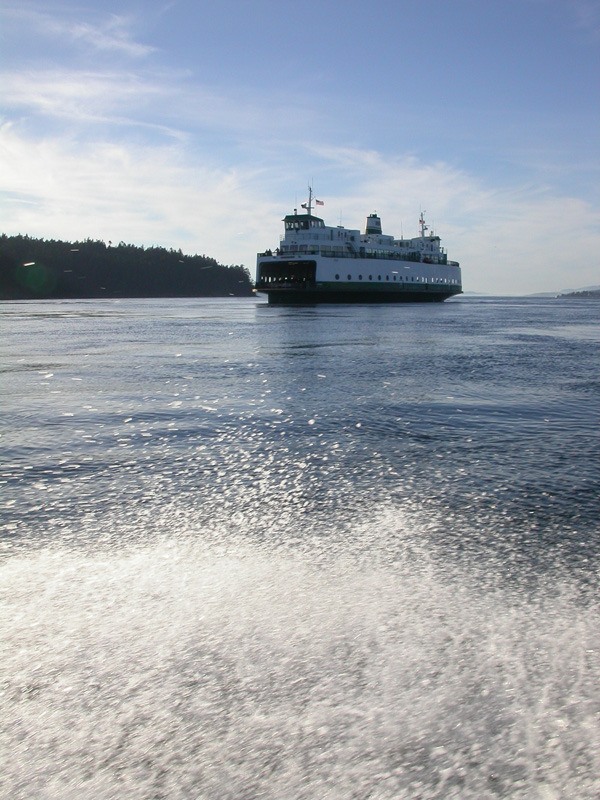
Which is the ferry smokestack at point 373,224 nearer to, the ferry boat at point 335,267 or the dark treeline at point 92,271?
the ferry boat at point 335,267

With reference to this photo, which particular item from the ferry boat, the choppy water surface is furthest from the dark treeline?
the choppy water surface

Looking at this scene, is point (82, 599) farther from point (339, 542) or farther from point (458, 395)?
point (458, 395)

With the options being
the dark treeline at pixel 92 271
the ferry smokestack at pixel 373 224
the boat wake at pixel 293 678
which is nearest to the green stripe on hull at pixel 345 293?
the ferry smokestack at pixel 373 224

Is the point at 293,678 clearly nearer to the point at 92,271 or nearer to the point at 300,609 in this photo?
the point at 300,609

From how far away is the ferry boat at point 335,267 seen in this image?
237 feet

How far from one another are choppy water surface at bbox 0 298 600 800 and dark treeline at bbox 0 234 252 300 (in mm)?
137515

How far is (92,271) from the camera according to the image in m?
165

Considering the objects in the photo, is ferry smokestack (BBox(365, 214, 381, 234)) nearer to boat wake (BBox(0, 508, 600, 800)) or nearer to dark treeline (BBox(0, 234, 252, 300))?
dark treeline (BBox(0, 234, 252, 300))

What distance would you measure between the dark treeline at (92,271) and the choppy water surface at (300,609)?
137515mm

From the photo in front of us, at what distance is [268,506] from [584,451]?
15.0 ft

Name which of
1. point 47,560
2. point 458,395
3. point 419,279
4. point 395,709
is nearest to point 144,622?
point 47,560

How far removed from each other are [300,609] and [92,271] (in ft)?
570

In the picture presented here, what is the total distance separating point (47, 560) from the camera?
15.8 feet

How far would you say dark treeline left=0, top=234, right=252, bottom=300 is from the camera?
143 metres
